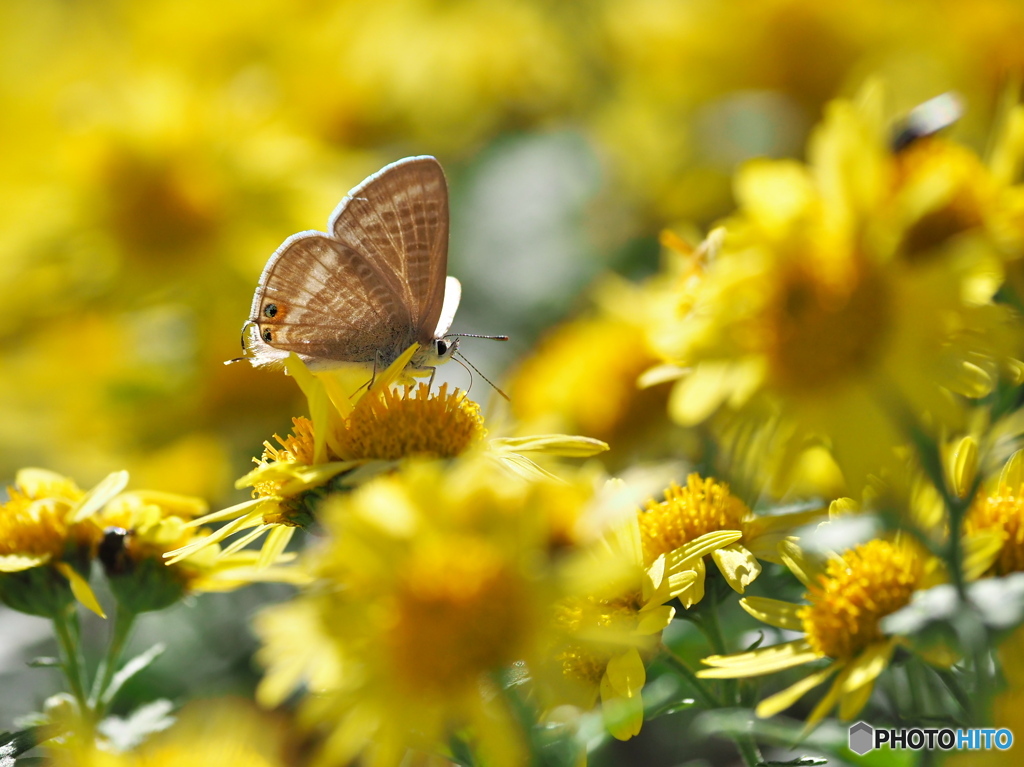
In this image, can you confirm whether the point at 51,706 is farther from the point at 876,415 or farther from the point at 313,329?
the point at 876,415

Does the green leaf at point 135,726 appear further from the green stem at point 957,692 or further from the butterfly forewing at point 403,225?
the green stem at point 957,692

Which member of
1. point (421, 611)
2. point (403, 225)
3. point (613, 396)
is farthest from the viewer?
point (613, 396)

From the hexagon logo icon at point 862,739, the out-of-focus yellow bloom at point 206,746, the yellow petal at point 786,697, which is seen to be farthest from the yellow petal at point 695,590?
the out-of-focus yellow bloom at point 206,746

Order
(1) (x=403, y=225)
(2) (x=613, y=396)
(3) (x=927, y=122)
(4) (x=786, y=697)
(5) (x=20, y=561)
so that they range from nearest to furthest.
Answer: (4) (x=786, y=697) → (5) (x=20, y=561) → (3) (x=927, y=122) → (1) (x=403, y=225) → (2) (x=613, y=396)

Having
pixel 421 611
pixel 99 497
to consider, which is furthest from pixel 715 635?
pixel 99 497

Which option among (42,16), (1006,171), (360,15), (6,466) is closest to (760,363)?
(1006,171)

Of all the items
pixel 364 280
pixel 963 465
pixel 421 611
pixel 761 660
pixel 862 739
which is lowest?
pixel 862 739

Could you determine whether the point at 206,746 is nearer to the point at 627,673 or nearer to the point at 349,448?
the point at 349,448
